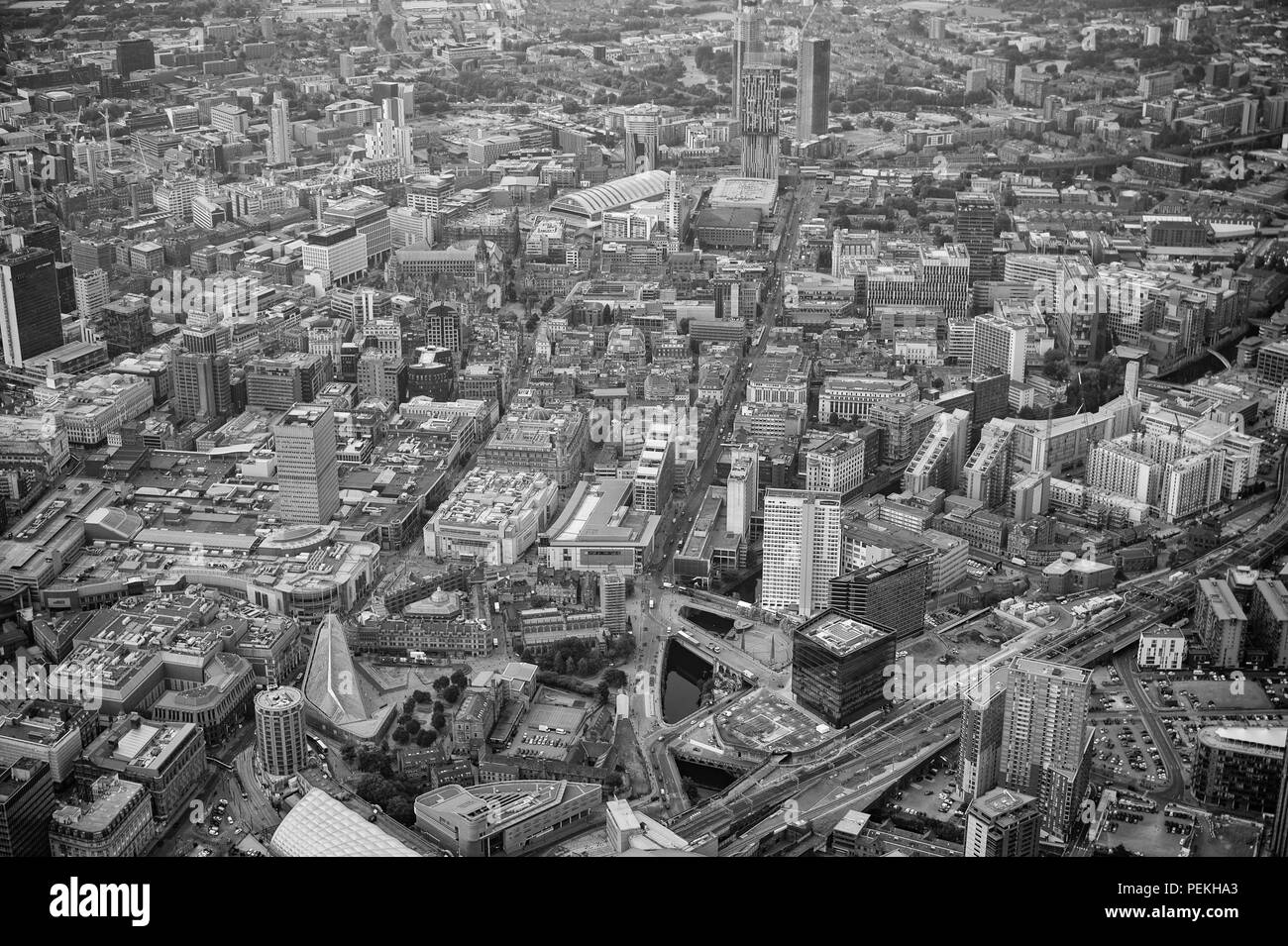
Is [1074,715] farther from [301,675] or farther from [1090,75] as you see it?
[1090,75]

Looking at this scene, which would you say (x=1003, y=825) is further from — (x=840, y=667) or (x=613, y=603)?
(x=613, y=603)

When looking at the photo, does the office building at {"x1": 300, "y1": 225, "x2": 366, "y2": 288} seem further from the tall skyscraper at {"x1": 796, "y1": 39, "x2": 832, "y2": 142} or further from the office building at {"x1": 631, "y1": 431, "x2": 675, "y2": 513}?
the tall skyscraper at {"x1": 796, "y1": 39, "x2": 832, "y2": 142}

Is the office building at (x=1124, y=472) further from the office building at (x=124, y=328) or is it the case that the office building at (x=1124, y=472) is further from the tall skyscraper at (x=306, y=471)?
the office building at (x=124, y=328)

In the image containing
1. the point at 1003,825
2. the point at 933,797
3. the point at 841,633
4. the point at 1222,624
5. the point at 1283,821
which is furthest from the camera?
the point at 1222,624

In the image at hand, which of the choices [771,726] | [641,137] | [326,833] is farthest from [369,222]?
[326,833]

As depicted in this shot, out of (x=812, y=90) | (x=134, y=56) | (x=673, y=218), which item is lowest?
(x=673, y=218)

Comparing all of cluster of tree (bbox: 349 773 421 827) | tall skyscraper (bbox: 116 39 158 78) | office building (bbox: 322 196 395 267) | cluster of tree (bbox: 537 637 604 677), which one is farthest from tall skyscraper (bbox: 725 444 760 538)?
tall skyscraper (bbox: 116 39 158 78)

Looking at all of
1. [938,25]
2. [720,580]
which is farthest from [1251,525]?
[938,25]
